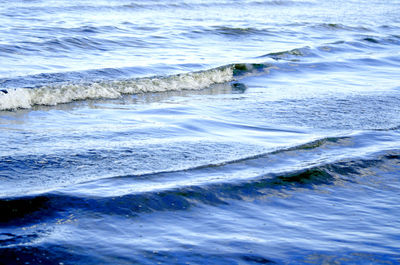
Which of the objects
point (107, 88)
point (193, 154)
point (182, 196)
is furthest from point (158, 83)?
point (182, 196)

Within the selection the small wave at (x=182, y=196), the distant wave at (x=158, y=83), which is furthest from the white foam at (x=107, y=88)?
the small wave at (x=182, y=196)

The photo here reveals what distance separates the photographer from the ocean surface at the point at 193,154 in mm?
4070

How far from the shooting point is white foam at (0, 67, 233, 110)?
8586 mm

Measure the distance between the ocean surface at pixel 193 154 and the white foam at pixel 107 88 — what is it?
3cm

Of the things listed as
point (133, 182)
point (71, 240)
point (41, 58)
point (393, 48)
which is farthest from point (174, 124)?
point (393, 48)

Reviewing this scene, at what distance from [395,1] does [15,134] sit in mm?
33348

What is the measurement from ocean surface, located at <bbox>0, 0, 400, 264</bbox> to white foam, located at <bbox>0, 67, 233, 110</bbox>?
3cm

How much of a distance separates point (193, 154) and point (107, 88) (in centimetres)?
412

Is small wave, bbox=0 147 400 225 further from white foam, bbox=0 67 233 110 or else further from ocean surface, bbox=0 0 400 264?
white foam, bbox=0 67 233 110

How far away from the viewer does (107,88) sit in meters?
9.87

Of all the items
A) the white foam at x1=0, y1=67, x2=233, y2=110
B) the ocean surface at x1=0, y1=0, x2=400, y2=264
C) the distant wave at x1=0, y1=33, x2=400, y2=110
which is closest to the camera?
the ocean surface at x1=0, y1=0, x2=400, y2=264

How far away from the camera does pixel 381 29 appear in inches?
861

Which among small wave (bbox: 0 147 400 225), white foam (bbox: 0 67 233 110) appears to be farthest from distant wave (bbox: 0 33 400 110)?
small wave (bbox: 0 147 400 225)

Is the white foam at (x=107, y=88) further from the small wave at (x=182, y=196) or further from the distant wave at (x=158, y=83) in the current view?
the small wave at (x=182, y=196)
